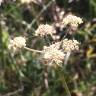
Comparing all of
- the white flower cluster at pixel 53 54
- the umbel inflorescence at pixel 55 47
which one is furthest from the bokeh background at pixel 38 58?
the white flower cluster at pixel 53 54

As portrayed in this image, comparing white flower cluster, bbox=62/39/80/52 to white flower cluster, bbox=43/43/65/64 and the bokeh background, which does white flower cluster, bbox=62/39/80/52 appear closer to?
white flower cluster, bbox=43/43/65/64

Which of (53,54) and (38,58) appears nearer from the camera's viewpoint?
(53,54)

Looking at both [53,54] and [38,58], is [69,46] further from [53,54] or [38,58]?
[38,58]

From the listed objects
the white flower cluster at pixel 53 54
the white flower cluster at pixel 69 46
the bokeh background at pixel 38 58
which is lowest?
the white flower cluster at pixel 53 54

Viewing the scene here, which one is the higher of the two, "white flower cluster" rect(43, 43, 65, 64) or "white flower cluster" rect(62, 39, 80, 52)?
"white flower cluster" rect(62, 39, 80, 52)

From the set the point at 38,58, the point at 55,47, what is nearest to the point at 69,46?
the point at 55,47

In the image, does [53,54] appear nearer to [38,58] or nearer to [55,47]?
[55,47]

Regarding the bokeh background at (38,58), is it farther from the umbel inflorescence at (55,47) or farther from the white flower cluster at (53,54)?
the white flower cluster at (53,54)

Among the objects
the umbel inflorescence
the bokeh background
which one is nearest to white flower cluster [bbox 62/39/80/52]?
the umbel inflorescence

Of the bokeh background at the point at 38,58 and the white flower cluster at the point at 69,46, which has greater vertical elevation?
the bokeh background at the point at 38,58

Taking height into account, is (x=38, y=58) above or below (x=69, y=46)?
above
